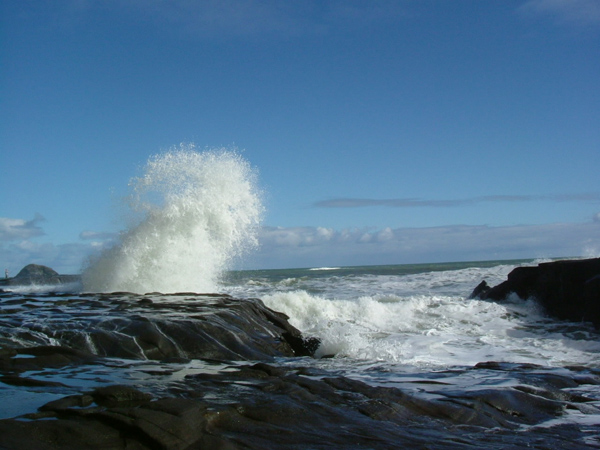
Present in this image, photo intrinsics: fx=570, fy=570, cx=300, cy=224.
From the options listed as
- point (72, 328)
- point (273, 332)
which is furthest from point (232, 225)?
point (72, 328)

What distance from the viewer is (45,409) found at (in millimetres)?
4055

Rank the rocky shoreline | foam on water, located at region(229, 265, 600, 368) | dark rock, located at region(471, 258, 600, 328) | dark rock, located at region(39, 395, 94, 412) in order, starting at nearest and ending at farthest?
the rocky shoreline < dark rock, located at region(39, 395, 94, 412) < foam on water, located at region(229, 265, 600, 368) < dark rock, located at region(471, 258, 600, 328)

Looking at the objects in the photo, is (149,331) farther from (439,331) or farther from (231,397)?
(439,331)

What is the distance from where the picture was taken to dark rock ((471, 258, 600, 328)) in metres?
13.6

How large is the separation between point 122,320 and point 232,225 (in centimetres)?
930

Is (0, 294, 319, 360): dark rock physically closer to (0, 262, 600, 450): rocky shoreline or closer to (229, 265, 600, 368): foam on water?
(0, 262, 600, 450): rocky shoreline

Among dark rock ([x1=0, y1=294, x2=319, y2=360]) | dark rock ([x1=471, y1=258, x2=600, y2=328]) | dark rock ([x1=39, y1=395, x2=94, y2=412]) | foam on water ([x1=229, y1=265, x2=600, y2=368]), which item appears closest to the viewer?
dark rock ([x1=39, y1=395, x2=94, y2=412])

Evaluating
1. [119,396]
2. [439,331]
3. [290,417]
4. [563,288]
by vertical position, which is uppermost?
[563,288]

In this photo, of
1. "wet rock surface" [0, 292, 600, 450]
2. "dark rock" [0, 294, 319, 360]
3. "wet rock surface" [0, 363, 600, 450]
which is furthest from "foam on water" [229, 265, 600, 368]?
"wet rock surface" [0, 363, 600, 450]

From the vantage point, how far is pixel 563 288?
1511 cm

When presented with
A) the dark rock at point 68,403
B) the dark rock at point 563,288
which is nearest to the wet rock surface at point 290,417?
the dark rock at point 68,403

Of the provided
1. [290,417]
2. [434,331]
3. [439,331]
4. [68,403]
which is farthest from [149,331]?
[439,331]

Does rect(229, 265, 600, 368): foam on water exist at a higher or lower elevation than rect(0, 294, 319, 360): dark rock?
lower

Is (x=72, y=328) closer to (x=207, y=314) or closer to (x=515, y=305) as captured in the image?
(x=207, y=314)
